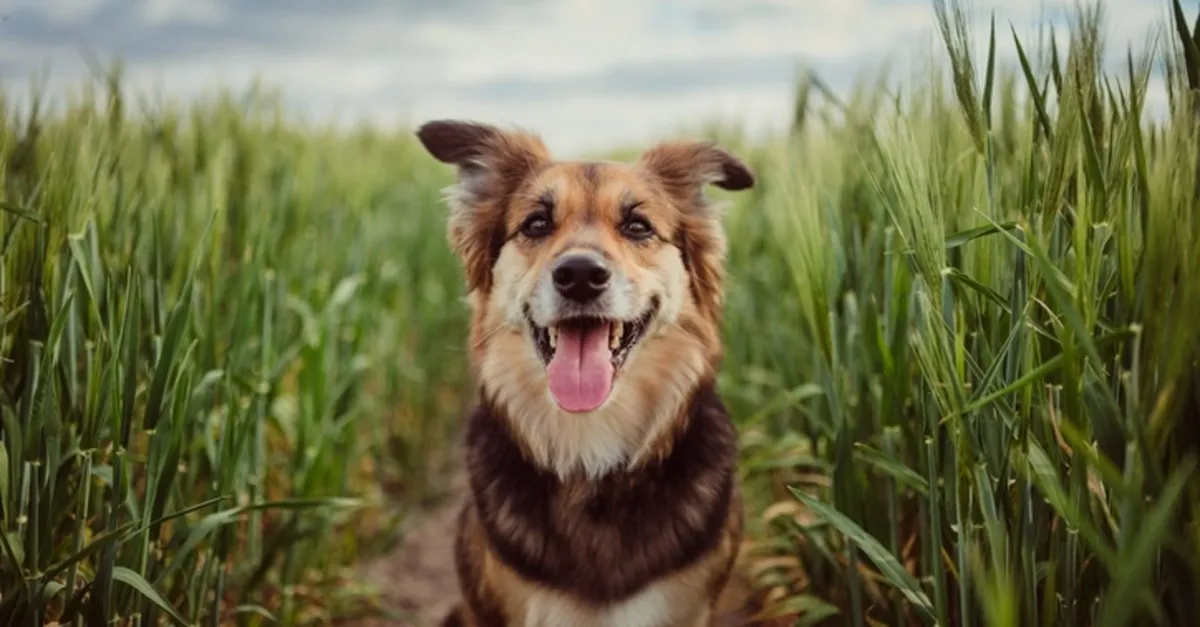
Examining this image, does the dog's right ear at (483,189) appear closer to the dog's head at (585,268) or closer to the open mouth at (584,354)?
the dog's head at (585,268)

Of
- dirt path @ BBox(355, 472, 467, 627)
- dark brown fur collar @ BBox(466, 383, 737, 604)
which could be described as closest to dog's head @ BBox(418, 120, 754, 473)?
dark brown fur collar @ BBox(466, 383, 737, 604)

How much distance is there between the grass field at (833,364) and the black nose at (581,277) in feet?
1.80

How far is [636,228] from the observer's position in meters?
2.49

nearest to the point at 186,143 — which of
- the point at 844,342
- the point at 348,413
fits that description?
the point at 348,413

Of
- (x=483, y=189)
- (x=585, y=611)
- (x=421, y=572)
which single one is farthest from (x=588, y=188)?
(x=421, y=572)

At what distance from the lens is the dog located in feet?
7.33

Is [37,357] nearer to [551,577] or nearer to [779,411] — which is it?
[551,577]

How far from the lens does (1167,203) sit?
141 cm

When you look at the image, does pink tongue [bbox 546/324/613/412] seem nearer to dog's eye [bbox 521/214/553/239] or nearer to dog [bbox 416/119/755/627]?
dog [bbox 416/119/755/627]

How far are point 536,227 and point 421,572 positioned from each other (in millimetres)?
1986

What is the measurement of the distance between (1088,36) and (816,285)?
2.74 feet

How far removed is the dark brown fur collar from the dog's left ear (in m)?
0.60

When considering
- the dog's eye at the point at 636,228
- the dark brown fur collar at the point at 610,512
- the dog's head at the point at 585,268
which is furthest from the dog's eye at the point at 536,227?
the dark brown fur collar at the point at 610,512

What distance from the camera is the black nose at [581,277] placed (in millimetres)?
2137
